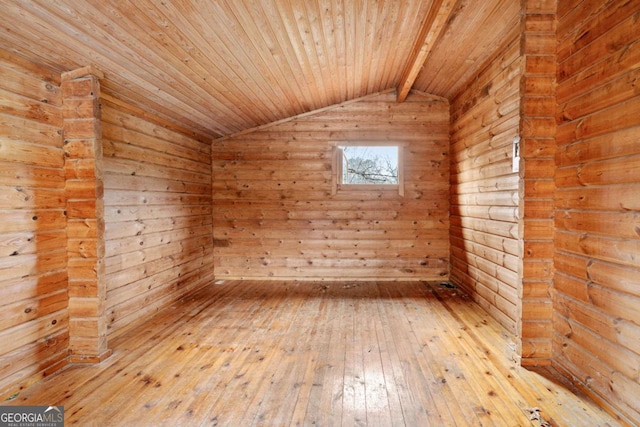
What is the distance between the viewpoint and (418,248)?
4.80m

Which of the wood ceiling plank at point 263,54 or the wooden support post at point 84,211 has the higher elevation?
the wood ceiling plank at point 263,54

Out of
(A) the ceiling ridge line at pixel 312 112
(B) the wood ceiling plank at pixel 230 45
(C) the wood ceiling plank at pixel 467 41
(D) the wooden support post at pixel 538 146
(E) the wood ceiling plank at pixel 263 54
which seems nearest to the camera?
(B) the wood ceiling plank at pixel 230 45

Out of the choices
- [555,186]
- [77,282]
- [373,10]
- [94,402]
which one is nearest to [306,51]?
[373,10]

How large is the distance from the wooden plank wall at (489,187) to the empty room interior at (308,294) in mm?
32

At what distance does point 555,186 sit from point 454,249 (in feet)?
8.16

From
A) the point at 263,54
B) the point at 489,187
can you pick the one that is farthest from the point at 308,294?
the point at 263,54

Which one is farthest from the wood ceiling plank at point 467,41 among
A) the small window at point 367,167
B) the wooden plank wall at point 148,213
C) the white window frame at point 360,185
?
the wooden plank wall at point 148,213

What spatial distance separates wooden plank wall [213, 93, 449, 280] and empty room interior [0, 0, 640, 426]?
670 mm

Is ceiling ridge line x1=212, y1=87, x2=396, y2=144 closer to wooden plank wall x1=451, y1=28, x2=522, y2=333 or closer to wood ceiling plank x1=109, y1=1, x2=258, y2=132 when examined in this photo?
A: wooden plank wall x1=451, y1=28, x2=522, y2=333

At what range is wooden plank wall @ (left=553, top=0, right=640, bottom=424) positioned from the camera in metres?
1.67

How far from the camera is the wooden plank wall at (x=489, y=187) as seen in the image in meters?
2.95

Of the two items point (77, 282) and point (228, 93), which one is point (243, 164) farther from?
point (77, 282)

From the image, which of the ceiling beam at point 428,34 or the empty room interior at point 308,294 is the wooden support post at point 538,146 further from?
the ceiling beam at point 428,34

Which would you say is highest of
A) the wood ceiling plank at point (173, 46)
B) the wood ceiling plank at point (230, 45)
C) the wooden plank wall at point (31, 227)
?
the wood ceiling plank at point (230, 45)
